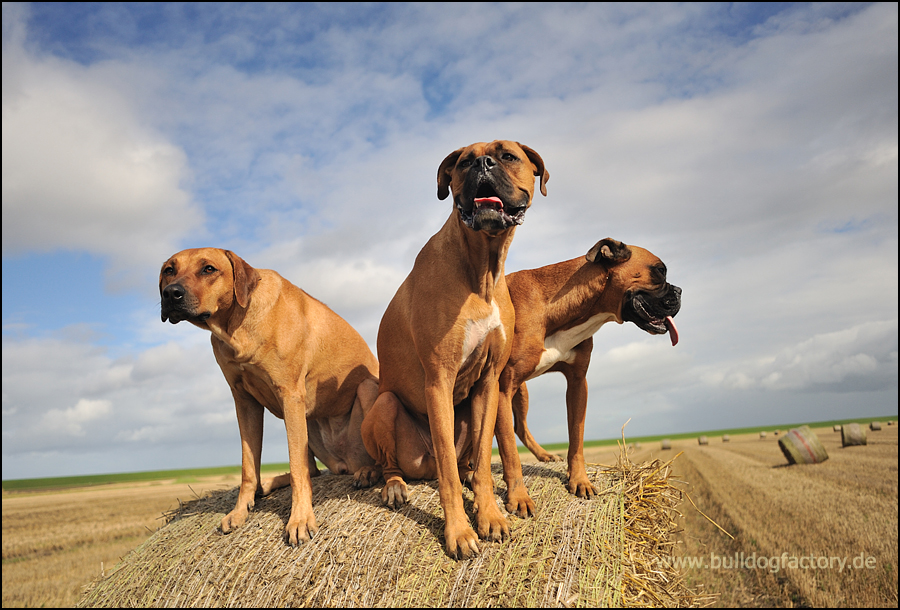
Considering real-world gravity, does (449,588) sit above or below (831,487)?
above

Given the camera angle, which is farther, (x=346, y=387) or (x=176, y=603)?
(x=346, y=387)

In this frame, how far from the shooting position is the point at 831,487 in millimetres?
14445

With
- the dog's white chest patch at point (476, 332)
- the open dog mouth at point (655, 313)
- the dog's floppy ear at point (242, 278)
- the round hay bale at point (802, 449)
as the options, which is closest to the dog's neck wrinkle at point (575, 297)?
the open dog mouth at point (655, 313)

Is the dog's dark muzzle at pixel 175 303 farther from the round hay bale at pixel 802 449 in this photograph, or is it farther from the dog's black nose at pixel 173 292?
the round hay bale at pixel 802 449

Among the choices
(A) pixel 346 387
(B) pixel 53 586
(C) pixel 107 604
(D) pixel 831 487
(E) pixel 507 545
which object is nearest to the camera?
(E) pixel 507 545

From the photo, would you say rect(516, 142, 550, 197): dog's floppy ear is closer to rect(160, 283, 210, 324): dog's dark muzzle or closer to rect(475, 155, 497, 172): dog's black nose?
rect(475, 155, 497, 172): dog's black nose

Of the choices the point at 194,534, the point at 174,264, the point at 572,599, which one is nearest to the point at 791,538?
the point at 572,599

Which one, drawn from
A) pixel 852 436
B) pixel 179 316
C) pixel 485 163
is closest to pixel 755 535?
pixel 485 163

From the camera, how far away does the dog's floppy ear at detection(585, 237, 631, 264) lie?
16.6ft

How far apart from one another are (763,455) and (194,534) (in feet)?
87.1

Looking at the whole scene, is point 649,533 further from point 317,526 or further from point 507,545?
point 317,526

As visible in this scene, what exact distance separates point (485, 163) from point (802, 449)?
21904 mm

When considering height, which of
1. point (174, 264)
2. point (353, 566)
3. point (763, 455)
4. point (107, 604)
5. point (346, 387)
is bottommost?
point (763, 455)

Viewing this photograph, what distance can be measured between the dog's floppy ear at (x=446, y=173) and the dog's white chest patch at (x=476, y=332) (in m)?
1.06
